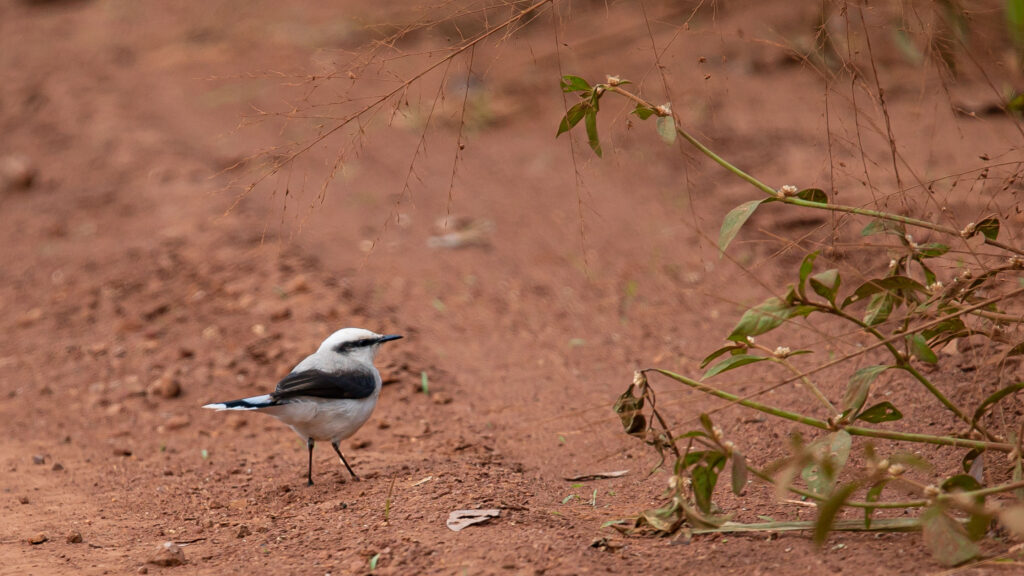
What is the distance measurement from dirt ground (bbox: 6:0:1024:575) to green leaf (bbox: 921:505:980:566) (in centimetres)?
24

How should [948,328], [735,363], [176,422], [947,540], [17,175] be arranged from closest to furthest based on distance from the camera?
[947,540], [735,363], [948,328], [176,422], [17,175]

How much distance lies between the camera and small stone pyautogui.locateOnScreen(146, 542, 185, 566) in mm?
3482

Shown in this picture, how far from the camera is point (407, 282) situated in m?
7.05

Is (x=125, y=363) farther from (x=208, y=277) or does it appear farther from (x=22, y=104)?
(x=22, y=104)

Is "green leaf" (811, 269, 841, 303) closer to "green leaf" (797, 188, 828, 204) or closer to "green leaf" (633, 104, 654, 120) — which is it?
"green leaf" (797, 188, 828, 204)

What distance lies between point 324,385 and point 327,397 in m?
0.06

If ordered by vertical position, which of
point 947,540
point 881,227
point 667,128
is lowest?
point 947,540

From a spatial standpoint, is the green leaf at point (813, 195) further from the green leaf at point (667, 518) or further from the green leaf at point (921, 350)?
the green leaf at point (667, 518)

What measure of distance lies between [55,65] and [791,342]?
1004cm

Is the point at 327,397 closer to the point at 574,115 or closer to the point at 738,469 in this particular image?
the point at 574,115

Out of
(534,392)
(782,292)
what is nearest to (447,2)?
(534,392)

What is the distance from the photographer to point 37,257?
7.94 m

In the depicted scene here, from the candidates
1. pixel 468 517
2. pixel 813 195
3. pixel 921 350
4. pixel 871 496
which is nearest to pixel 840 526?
pixel 871 496

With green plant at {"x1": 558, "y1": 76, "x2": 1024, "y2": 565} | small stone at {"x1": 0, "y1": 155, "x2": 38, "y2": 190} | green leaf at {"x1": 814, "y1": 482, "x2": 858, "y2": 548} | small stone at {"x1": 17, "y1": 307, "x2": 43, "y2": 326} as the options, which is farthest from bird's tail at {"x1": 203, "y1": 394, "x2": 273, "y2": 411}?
small stone at {"x1": 0, "y1": 155, "x2": 38, "y2": 190}
